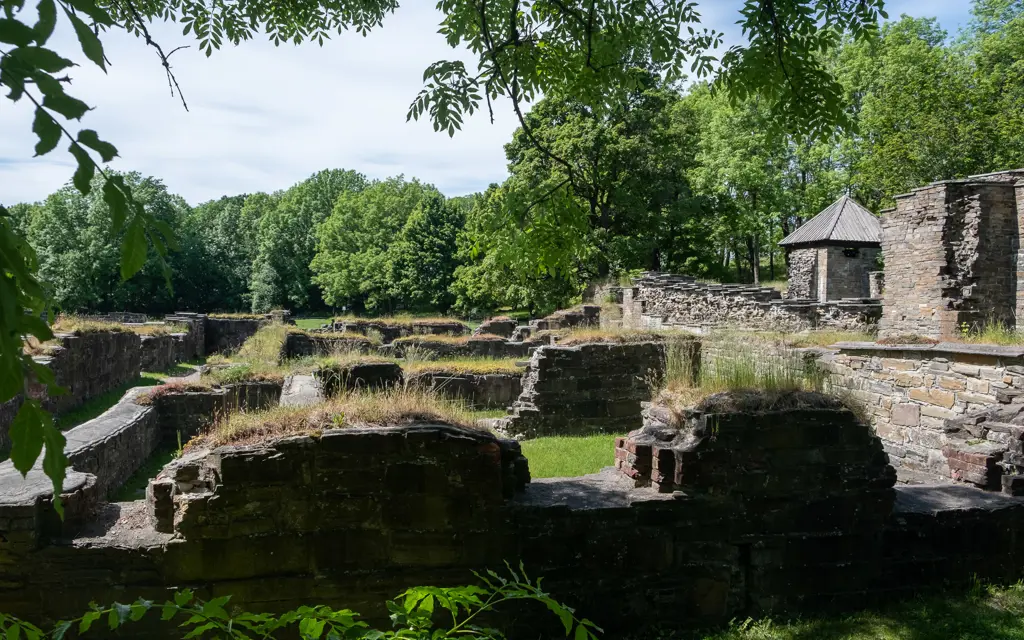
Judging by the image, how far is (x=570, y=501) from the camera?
5.58 metres

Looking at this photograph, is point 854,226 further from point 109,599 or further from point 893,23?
point 109,599

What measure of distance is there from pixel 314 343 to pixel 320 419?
16729 millimetres

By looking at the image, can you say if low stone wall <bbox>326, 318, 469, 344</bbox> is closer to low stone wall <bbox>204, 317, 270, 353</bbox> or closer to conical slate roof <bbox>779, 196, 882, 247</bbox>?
low stone wall <bbox>204, 317, 270, 353</bbox>

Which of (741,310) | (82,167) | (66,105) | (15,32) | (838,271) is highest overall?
(838,271)

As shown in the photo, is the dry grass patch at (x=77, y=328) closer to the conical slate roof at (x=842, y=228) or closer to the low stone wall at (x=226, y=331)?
the low stone wall at (x=226, y=331)

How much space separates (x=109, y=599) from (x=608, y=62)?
18.7 ft

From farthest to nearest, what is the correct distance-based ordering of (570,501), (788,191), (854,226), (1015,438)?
1. (788,191)
2. (854,226)
3. (1015,438)
4. (570,501)

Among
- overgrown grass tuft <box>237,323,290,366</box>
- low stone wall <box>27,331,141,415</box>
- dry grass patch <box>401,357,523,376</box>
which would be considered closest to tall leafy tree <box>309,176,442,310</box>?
overgrown grass tuft <box>237,323,290,366</box>

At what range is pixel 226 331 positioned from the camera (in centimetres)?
3031

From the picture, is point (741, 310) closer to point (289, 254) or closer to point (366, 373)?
point (366, 373)

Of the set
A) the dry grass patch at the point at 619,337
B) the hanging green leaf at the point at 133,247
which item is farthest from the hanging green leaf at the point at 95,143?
the dry grass patch at the point at 619,337

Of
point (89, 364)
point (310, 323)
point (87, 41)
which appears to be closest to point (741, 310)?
point (89, 364)

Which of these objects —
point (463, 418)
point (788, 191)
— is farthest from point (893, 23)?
point (463, 418)

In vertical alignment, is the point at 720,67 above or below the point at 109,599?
above
